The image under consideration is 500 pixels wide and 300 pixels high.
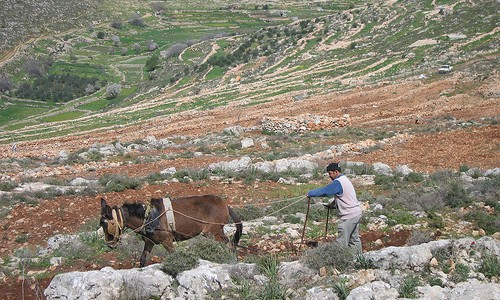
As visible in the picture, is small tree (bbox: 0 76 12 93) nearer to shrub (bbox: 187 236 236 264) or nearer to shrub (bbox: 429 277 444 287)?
shrub (bbox: 187 236 236 264)

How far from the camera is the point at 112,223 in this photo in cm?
996

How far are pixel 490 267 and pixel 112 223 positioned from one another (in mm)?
6912

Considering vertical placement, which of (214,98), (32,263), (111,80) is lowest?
(111,80)

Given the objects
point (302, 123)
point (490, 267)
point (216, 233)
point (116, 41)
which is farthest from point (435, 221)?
point (116, 41)

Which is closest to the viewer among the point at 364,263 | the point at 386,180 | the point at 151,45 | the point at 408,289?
the point at 408,289

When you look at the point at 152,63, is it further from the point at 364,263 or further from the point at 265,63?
the point at 364,263

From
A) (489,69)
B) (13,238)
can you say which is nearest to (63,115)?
(489,69)

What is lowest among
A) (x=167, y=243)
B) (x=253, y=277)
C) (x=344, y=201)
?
(x=167, y=243)

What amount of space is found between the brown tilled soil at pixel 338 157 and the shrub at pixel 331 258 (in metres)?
3.19

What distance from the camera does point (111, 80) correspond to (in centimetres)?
9050

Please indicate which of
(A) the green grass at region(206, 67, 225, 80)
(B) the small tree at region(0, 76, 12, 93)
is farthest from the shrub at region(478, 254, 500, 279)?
(B) the small tree at region(0, 76, 12, 93)

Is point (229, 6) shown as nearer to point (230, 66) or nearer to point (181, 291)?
point (230, 66)

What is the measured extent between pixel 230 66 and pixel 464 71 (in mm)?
34891

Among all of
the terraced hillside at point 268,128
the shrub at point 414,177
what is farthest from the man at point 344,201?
the shrub at point 414,177
